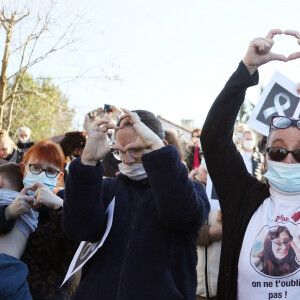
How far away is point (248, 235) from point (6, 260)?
3.68 ft

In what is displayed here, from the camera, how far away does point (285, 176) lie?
6.68ft

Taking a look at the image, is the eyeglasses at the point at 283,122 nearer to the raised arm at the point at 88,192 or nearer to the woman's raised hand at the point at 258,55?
the woman's raised hand at the point at 258,55

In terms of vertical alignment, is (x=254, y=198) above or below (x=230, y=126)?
below

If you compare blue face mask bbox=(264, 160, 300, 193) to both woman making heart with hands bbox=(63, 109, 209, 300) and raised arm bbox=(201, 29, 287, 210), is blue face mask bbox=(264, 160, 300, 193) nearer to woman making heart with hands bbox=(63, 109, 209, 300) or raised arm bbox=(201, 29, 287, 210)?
raised arm bbox=(201, 29, 287, 210)

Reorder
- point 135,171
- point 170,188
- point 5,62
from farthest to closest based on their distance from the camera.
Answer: point 5,62, point 135,171, point 170,188

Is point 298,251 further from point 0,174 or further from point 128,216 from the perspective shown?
point 0,174

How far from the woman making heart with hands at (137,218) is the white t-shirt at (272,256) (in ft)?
0.75

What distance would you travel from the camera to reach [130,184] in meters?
2.12

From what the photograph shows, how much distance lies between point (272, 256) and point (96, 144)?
92 centimetres

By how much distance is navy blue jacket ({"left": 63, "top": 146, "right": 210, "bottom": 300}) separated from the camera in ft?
6.00

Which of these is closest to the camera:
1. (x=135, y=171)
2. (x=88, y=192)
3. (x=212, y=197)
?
(x=88, y=192)

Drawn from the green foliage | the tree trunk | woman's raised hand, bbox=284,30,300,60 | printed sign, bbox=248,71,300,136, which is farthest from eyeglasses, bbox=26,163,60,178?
the green foliage

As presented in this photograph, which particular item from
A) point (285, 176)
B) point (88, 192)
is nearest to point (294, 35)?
point (285, 176)

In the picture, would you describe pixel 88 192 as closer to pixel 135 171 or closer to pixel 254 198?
pixel 135 171
